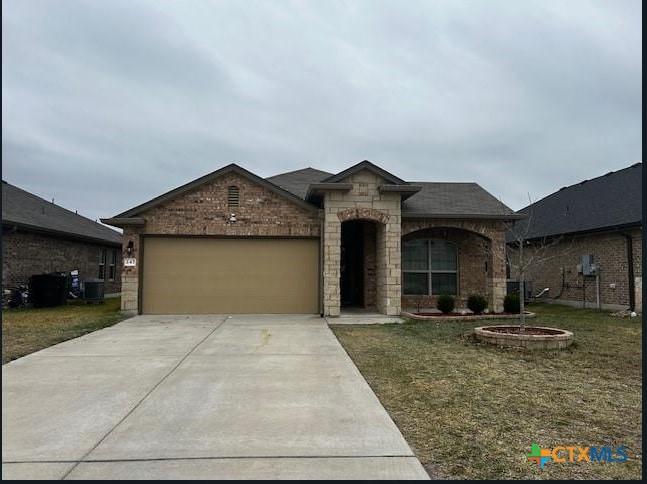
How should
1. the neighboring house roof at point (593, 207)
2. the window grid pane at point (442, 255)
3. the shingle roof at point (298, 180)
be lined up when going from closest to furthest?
the neighboring house roof at point (593, 207) < the window grid pane at point (442, 255) < the shingle roof at point (298, 180)

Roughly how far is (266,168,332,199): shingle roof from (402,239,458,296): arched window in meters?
4.33

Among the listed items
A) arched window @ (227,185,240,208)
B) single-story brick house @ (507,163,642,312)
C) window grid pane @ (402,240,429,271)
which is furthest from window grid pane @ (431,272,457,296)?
arched window @ (227,185,240,208)

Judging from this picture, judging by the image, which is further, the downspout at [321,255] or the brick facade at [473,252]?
the brick facade at [473,252]

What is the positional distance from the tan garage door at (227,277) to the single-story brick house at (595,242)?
7190 mm

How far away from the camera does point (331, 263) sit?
43.2 ft

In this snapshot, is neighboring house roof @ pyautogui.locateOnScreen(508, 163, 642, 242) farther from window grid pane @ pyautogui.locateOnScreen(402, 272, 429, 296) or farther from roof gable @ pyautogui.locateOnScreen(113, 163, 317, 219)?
roof gable @ pyautogui.locateOnScreen(113, 163, 317, 219)

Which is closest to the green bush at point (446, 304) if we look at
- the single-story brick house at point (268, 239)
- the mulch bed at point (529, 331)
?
the single-story brick house at point (268, 239)

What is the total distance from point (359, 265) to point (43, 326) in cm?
995

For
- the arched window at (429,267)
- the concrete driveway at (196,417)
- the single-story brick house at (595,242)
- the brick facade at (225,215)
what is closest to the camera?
the concrete driveway at (196,417)

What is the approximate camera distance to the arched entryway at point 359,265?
15.0 metres

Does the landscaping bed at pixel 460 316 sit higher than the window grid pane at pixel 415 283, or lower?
lower

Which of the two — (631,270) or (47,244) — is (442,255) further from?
(47,244)

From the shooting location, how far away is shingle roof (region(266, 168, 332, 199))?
17.2m

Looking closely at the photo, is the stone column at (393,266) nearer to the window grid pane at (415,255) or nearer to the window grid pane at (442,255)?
the window grid pane at (415,255)
